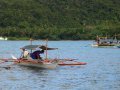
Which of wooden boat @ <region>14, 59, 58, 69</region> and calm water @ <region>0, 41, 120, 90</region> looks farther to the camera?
wooden boat @ <region>14, 59, 58, 69</region>

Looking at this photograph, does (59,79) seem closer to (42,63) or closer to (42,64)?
(42,63)

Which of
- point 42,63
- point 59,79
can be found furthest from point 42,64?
point 59,79

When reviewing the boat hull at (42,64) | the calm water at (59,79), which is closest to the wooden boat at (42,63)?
the boat hull at (42,64)

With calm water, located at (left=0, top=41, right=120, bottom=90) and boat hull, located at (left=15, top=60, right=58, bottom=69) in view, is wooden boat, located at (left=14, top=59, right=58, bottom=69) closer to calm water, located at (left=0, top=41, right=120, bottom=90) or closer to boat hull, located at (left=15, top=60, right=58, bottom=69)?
boat hull, located at (left=15, top=60, right=58, bottom=69)

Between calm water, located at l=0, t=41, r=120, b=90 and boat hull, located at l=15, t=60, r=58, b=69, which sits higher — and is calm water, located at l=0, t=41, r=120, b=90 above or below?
below

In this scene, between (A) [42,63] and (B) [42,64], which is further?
(B) [42,64]

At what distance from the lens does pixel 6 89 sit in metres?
39.2

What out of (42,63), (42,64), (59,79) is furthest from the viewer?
(42,64)

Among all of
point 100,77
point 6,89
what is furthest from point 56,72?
point 6,89

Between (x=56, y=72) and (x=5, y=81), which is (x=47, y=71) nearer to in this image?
(x=56, y=72)

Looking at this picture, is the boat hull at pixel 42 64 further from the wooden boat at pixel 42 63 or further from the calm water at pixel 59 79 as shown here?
the calm water at pixel 59 79

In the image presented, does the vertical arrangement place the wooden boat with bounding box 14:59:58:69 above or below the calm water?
above

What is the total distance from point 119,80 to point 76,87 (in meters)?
6.10

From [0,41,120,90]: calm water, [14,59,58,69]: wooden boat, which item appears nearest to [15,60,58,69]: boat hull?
[14,59,58,69]: wooden boat
